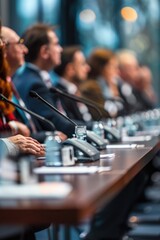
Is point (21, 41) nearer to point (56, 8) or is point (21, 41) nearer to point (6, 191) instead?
point (6, 191)

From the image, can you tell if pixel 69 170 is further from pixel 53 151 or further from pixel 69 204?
pixel 69 204

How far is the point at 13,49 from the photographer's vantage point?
4586 millimetres

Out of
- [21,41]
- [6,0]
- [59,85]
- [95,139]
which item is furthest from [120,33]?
[95,139]

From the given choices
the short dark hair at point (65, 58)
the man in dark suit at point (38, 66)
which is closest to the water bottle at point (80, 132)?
the man in dark suit at point (38, 66)

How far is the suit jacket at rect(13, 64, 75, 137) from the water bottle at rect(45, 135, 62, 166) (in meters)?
1.66

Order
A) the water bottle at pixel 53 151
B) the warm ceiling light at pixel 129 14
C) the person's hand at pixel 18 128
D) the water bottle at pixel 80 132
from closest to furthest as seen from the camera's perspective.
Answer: the water bottle at pixel 53 151 → the water bottle at pixel 80 132 → the person's hand at pixel 18 128 → the warm ceiling light at pixel 129 14

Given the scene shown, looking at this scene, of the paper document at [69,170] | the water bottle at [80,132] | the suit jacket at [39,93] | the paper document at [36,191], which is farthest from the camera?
the suit jacket at [39,93]

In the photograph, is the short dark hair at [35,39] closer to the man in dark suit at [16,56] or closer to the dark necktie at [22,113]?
the man in dark suit at [16,56]

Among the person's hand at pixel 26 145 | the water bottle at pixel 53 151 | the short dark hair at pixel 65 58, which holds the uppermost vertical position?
the short dark hair at pixel 65 58

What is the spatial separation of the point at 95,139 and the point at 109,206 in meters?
0.41

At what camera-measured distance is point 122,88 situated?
8750 mm

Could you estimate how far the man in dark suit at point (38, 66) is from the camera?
4.76 meters

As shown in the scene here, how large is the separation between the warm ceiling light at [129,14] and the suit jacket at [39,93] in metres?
6.67

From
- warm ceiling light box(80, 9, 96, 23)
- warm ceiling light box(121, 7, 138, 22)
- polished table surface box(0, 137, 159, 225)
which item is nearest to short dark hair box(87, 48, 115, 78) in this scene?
warm ceiling light box(80, 9, 96, 23)
